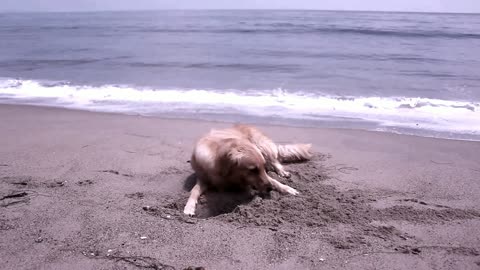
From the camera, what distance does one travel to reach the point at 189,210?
3.98 metres

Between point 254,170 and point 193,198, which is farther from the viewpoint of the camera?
point 254,170

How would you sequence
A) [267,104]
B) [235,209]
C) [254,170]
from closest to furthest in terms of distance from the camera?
[235,209]
[254,170]
[267,104]

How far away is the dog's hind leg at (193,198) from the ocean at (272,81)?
3.17 m

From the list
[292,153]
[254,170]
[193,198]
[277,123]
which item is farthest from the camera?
[277,123]

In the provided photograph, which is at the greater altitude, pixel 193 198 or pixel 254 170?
pixel 254 170

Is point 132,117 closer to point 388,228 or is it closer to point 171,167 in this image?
point 171,167

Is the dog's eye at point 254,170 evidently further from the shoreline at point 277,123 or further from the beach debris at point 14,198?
the shoreline at point 277,123

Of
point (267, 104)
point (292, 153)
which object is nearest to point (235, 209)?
point (292, 153)

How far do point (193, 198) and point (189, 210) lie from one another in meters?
0.23

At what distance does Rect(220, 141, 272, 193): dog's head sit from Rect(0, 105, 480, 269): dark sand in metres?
0.17

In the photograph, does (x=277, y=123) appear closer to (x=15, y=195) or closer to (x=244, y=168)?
(x=244, y=168)

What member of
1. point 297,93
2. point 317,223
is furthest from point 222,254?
point 297,93

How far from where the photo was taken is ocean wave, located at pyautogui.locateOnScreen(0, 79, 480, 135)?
293 inches

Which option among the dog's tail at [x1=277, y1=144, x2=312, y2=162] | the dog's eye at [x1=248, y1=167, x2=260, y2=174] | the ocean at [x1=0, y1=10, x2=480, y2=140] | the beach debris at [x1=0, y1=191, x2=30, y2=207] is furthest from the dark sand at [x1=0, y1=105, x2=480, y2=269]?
the ocean at [x1=0, y1=10, x2=480, y2=140]
